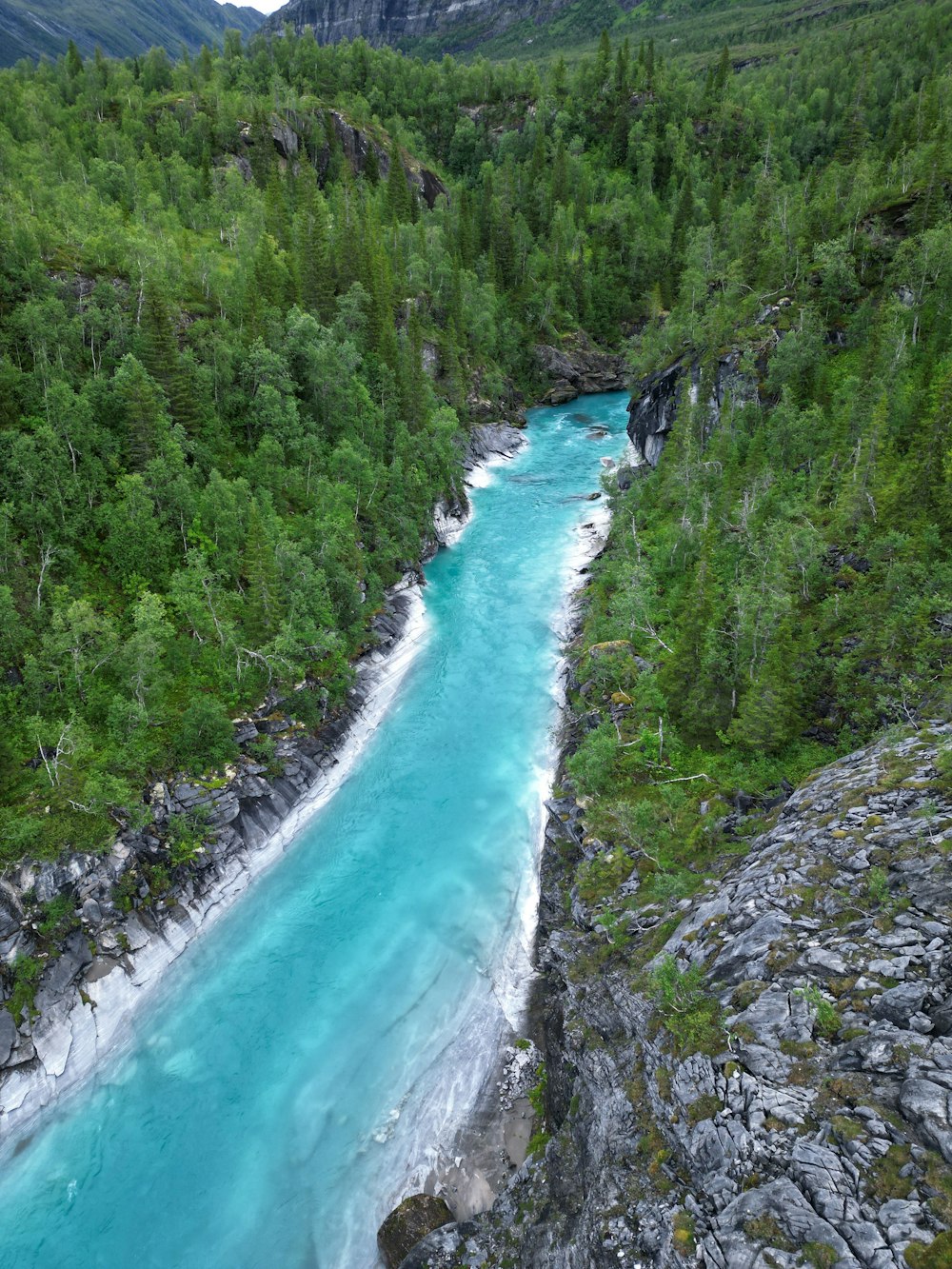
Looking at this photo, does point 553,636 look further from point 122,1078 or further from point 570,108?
point 570,108

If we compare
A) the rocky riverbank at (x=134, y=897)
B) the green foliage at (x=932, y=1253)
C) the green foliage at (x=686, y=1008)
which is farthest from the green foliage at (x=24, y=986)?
the green foliage at (x=932, y=1253)

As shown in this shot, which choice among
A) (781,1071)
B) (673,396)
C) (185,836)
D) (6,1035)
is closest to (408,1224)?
(781,1071)

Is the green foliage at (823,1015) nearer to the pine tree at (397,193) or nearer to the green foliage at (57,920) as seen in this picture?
the green foliage at (57,920)

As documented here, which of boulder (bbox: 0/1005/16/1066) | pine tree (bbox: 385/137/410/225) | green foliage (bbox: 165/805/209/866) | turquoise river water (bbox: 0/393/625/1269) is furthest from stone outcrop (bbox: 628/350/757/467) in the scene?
boulder (bbox: 0/1005/16/1066)

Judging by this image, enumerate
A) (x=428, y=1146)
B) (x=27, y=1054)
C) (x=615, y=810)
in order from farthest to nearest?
(x=615, y=810) → (x=27, y=1054) → (x=428, y=1146)

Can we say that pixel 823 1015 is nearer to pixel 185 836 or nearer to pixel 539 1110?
pixel 539 1110

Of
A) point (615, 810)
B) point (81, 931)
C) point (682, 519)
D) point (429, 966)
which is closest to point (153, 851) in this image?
point (81, 931)

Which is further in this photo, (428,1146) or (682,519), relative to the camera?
(682,519)
